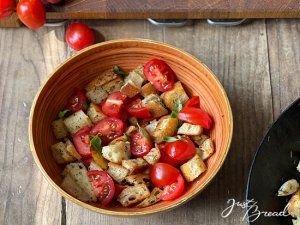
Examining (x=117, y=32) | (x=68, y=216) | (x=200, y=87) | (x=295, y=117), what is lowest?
(x=68, y=216)

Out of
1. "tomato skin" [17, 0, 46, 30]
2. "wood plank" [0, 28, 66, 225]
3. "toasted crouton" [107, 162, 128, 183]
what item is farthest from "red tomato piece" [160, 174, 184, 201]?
"tomato skin" [17, 0, 46, 30]

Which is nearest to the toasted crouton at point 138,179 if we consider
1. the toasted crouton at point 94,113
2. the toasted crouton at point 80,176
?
the toasted crouton at point 80,176

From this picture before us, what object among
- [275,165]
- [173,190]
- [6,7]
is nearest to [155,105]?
[173,190]

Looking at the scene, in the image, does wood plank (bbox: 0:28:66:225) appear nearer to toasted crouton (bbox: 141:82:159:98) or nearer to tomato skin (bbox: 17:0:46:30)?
tomato skin (bbox: 17:0:46:30)

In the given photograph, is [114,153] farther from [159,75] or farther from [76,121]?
[159,75]

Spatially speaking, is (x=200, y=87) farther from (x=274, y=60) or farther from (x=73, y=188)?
(x=73, y=188)


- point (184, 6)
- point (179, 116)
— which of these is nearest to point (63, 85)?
point (179, 116)
